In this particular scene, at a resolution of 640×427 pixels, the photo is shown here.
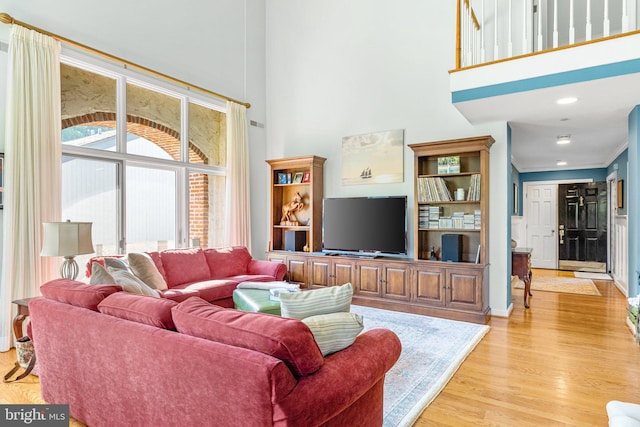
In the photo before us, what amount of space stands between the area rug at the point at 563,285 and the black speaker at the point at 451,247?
258cm

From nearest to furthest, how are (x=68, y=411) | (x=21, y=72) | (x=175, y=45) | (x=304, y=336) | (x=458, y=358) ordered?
(x=304, y=336) → (x=68, y=411) → (x=458, y=358) → (x=21, y=72) → (x=175, y=45)

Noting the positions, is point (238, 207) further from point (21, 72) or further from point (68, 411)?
point (68, 411)

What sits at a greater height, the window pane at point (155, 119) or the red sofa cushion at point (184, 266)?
the window pane at point (155, 119)

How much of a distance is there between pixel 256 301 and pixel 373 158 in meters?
2.96

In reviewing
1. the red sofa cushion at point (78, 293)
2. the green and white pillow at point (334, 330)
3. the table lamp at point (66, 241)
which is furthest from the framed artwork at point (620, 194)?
the table lamp at point (66, 241)

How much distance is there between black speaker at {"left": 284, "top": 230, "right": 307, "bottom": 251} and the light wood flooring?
290 centimetres

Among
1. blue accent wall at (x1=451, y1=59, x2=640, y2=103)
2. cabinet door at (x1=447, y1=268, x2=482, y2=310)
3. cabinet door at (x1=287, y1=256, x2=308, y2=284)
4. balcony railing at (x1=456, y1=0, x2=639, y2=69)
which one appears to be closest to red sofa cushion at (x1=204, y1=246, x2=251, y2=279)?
cabinet door at (x1=287, y1=256, x2=308, y2=284)

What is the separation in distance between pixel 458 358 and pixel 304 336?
2330 millimetres

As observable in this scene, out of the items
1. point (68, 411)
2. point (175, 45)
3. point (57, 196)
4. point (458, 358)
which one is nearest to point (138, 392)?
point (68, 411)

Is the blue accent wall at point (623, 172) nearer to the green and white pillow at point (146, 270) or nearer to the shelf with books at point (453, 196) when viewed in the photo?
the shelf with books at point (453, 196)

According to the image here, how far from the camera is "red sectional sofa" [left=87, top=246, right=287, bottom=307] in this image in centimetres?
415

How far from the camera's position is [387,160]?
17.8 feet

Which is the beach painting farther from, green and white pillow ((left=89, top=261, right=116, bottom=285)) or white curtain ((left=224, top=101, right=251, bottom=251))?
green and white pillow ((left=89, top=261, right=116, bottom=285))

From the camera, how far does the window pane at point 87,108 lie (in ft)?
13.7
